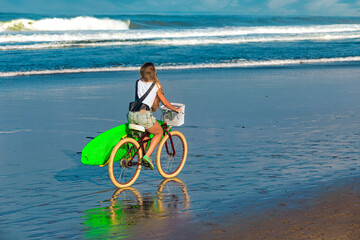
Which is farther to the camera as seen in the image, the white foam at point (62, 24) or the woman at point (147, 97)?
the white foam at point (62, 24)

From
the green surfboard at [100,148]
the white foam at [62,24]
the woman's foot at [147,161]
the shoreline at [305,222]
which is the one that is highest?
the white foam at [62,24]

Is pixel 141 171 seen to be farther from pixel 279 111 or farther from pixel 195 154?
pixel 279 111


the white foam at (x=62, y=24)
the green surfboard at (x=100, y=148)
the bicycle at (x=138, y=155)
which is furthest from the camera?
the white foam at (x=62, y=24)

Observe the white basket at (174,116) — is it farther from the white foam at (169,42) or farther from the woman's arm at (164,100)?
the white foam at (169,42)

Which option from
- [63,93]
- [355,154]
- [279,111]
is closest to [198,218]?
[355,154]

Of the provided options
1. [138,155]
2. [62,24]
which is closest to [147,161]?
[138,155]

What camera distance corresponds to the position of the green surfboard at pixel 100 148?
6281mm

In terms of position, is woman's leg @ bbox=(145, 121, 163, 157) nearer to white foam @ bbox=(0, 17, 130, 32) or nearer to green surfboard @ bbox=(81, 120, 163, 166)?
green surfboard @ bbox=(81, 120, 163, 166)

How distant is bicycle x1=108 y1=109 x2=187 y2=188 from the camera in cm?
639

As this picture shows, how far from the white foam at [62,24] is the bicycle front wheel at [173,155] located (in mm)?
57210

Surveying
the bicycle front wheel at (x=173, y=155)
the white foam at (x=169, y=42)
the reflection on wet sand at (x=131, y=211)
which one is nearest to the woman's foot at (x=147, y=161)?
the bicycle front wheel at (x=173, y=155)

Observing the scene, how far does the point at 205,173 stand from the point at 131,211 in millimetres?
1713

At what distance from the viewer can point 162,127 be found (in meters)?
6.89

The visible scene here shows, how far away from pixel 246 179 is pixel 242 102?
6.46 meters
